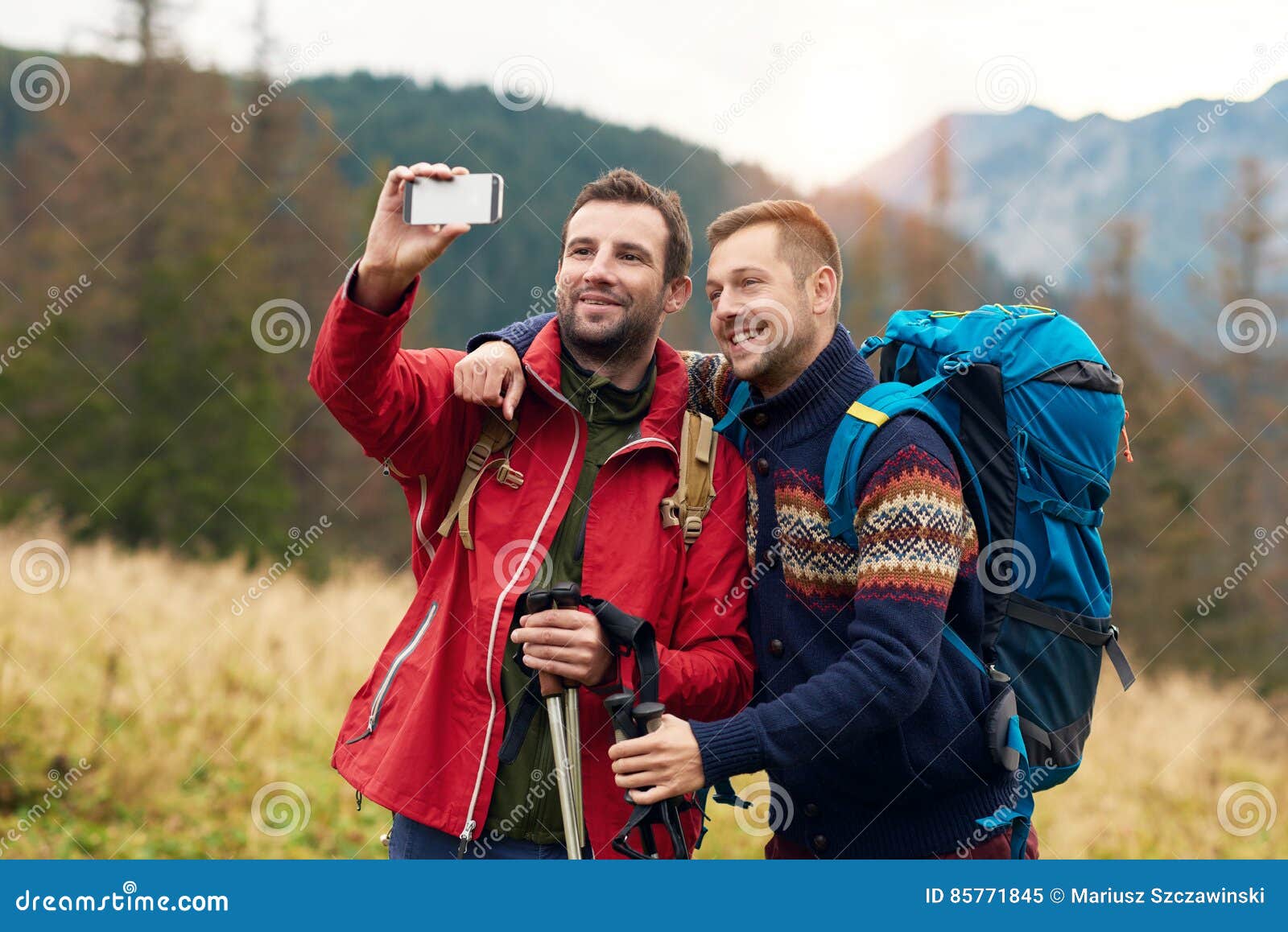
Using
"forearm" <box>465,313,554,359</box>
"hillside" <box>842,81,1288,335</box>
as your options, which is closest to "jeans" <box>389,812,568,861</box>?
"forearm" <box>465,313,554,359</box>

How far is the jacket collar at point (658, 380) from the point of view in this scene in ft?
11.1

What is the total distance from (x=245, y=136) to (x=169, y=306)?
1134 cm

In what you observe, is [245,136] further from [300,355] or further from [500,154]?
[500,154]

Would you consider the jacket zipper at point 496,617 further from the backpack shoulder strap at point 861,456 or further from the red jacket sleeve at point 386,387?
the backpack shoulder strap at point 861,456

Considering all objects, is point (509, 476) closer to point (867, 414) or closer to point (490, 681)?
point (490, 681)

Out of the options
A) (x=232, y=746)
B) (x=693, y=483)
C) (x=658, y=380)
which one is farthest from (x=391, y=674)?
(x=232, y=746)

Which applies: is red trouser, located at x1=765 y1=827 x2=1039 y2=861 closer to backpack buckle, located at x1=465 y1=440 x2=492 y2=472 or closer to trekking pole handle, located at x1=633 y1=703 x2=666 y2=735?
trekking pole handle, located at x1=633 y1=703 x2=666 y2=735

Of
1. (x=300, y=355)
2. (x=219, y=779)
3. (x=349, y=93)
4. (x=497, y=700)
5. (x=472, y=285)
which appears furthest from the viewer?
(x=349, y=93)

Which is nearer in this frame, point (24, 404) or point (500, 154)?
point (24, 404)

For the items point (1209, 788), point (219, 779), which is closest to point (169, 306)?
point (219, 779)

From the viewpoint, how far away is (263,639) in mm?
10281

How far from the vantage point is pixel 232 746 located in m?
8.37

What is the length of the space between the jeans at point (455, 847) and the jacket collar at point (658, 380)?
4.15 feet

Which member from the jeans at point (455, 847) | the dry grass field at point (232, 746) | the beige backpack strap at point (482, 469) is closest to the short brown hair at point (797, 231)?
the beige backpack strap at point (482, 469)
